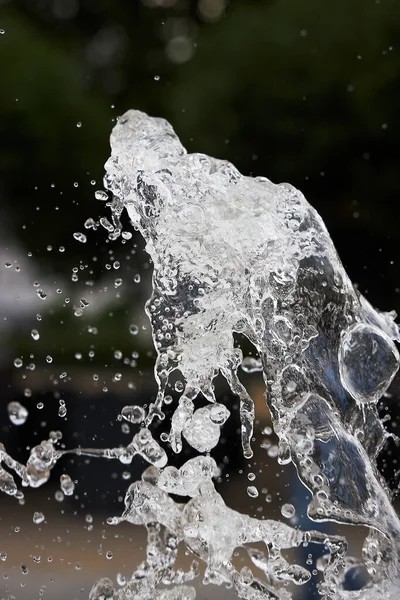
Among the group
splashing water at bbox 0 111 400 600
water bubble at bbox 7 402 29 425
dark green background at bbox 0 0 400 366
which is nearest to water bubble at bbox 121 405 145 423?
splashing water at bbox 0 111 400 600

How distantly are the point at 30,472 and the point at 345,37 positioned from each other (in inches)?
258

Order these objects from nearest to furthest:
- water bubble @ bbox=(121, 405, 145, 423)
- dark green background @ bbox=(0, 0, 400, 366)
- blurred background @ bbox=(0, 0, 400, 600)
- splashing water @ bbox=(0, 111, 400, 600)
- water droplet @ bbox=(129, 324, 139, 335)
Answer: splashing water @ bbox=(0, 111, 400, 600)
water bubble @ bbox=(121, 405, 145, 423)
water droplet @ bbox=(129, 324, 139, 335)
blurred background @ bbox=(0, 0, 400, 600)
dark green background @ bbox=(0, 0, 400, 366)

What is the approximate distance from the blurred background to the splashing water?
14.7 feet

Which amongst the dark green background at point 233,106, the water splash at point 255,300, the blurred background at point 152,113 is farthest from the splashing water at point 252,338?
the dark green background at point 233,106

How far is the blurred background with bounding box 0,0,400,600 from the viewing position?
283 inches

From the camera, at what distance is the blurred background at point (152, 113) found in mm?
7191

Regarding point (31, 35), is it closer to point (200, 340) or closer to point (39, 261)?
point (39, 261)

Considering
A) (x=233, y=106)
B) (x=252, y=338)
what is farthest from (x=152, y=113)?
(x=252, y=338)

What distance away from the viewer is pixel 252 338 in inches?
82.1

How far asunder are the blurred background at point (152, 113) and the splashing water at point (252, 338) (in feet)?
14.7

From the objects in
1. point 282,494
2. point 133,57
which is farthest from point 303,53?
point 282,494

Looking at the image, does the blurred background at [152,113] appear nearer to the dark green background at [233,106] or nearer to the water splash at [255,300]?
the dark green background at [233,106]

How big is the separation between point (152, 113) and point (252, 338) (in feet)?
20.1

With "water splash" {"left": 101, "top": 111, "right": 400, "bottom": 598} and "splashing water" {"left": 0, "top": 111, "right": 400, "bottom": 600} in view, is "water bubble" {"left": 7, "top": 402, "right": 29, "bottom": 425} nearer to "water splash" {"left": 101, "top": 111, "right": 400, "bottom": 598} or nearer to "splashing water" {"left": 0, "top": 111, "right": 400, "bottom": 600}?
"splashing water" {"left": 0, "top": 111, "right": 400, "bottom": 600}
